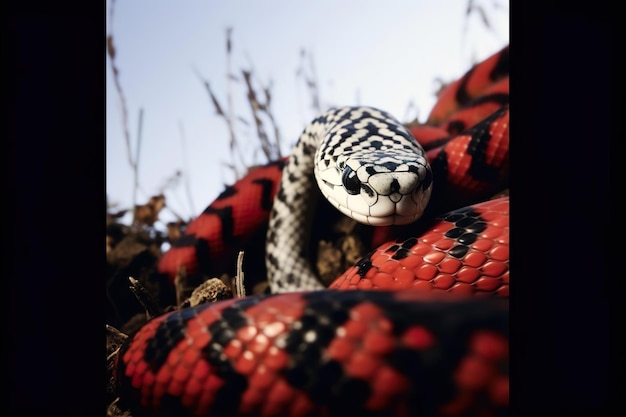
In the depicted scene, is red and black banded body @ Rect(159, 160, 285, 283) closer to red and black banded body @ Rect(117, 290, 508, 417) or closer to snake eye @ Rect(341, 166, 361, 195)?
snake eye @ Rect(341, 166, 361, 195)

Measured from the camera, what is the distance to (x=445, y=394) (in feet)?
1.44

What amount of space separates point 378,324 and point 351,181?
74cm

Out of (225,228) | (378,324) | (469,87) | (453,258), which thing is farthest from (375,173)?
(469,87)

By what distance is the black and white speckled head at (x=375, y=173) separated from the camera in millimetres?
1086

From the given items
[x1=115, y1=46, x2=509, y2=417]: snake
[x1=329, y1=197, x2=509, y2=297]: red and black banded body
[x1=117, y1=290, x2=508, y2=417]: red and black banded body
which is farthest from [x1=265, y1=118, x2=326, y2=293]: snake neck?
[x1=117, y1=290, x2=508, y2=417]: red and black banded body

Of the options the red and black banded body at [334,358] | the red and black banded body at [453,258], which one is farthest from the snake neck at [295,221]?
the red and black banded body at [334,358]

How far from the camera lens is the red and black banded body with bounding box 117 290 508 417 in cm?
44

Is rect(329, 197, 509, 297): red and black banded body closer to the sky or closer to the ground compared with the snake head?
closer to the ground

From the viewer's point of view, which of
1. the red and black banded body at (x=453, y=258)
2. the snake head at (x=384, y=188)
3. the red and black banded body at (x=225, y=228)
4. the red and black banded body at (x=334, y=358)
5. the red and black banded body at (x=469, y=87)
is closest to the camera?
the red and black banded body at (x=334, y=358)

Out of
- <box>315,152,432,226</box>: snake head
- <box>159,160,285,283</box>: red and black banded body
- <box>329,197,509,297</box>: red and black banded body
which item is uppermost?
<box>315,152,432,226</box>: snake head

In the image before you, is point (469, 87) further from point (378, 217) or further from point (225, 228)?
point (378, 217)

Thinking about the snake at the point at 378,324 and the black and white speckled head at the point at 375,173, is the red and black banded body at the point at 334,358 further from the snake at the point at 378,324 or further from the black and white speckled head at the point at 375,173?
the black and white speckled head at the point at 375,173
